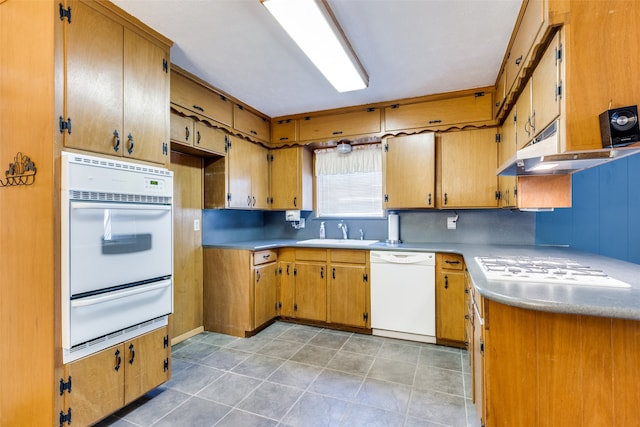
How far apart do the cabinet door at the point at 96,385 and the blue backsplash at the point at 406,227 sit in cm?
164

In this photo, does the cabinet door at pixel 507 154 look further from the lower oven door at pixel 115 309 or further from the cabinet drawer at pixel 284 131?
the lower oven door at pixel 115 309

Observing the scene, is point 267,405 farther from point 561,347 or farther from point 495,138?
point 495,138

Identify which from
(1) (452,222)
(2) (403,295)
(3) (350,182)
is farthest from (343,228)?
(1) (452,222)

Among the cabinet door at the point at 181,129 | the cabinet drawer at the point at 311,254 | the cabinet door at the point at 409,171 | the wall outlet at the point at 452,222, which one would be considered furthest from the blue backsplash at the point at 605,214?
the cabinet door at the point at 181,129

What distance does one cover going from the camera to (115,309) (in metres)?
1.73

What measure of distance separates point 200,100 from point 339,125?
60.4 inches

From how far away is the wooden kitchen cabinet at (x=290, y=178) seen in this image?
3.78 meters

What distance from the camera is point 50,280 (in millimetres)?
1519

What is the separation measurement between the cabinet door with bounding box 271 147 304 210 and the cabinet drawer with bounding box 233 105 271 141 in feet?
0.93

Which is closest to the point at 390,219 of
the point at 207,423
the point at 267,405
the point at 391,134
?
the point at 391,134

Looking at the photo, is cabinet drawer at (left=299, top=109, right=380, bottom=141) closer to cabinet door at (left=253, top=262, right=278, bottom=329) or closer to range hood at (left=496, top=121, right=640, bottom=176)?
cabinet door at (left=253, top=262, right=278, bottom=329)

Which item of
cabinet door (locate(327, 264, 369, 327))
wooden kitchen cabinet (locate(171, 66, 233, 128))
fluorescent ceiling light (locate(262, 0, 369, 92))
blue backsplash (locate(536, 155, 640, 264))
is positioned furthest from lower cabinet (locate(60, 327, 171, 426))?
blue backsplash (locate(536, 155, 640, 264))

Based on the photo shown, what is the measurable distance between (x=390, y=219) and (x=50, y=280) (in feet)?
9.60

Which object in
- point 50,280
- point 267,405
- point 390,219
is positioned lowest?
point 267,405
